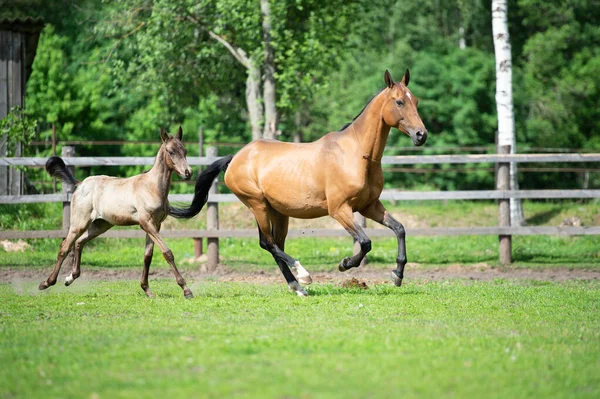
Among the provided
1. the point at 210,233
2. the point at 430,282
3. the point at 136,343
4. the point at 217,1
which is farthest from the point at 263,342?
the point at 217,1

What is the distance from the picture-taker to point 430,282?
11.6 m

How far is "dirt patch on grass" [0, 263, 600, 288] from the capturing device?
40.0ft

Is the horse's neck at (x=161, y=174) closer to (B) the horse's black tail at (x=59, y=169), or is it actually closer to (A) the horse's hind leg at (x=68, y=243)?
(A) the horse's hind leg at (x=68, y=243)

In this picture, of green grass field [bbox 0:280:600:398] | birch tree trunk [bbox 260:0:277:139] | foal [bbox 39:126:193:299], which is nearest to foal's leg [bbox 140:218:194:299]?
foal [bbox 39:126:193:299]

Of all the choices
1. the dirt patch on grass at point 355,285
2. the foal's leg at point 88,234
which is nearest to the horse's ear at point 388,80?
the dirt patch on grass at point 355,285

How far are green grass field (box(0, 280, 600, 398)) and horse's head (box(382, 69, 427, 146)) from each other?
183cm

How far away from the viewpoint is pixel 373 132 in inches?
379

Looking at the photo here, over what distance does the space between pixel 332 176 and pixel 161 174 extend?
1961mm

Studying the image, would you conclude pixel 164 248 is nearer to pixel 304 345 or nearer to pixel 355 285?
pixel 355 285

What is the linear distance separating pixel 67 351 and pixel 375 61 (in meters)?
30.0

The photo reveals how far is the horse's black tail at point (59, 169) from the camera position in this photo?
416 inches

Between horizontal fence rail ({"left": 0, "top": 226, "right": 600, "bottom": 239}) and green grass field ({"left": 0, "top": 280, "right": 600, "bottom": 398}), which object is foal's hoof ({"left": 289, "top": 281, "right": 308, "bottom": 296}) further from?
horizontal fence rail ({"left": 0, "top": 226, "right": 600, "bottom": 239})

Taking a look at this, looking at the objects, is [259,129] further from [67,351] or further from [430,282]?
[67,351]

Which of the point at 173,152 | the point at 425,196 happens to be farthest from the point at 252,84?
the point at 173,152
